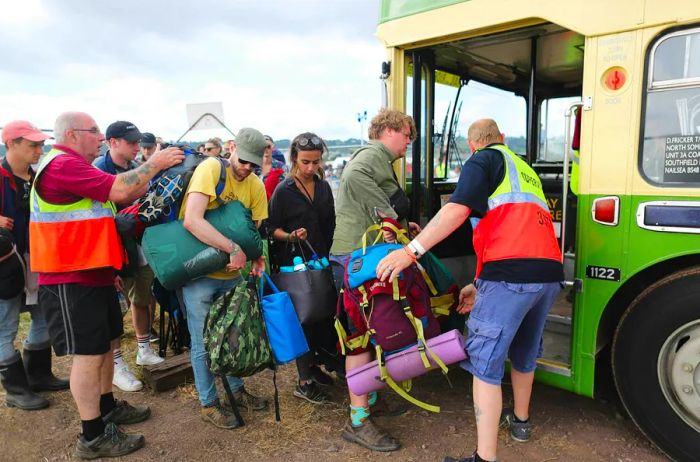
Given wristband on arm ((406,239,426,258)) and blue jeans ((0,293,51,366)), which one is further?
blue jeans ((0,293,51,366))

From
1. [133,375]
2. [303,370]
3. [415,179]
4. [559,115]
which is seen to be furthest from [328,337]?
[559,115]

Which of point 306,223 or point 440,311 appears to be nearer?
point 440,311

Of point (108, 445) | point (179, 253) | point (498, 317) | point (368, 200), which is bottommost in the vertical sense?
point (108, 445)

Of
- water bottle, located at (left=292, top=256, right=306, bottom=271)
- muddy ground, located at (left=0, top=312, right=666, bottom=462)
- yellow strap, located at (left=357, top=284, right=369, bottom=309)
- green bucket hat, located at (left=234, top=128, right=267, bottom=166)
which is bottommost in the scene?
muddy ground, located at (left=0, top=312, right=666, bottom=462)

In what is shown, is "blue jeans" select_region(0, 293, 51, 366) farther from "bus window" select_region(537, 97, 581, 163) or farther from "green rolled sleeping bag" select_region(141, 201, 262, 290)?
"bus window" select_region(537, 97, 581, 163)

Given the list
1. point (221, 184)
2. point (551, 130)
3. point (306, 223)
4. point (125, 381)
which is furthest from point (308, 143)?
point (551, 130)

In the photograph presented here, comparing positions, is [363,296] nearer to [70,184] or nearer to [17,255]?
[70,184]

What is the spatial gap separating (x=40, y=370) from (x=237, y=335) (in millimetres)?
2016

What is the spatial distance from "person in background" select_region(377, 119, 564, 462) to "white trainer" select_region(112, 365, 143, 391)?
2.44 meters

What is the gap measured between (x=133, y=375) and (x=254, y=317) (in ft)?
5.47

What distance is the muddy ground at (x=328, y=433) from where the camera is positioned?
2840mm

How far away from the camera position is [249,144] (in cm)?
282

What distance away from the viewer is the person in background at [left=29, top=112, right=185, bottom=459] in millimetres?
2641

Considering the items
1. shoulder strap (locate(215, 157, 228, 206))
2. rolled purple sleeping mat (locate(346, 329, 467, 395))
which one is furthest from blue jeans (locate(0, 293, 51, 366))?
rolled purple sleeping mat (locate(346, 329, 467, 395))
